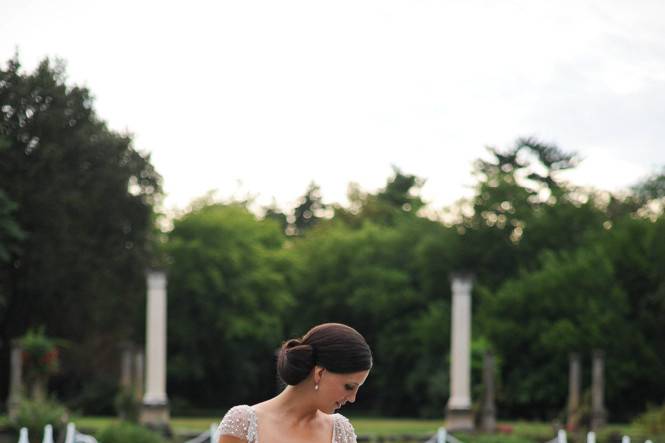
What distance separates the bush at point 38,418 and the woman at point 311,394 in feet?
59.8

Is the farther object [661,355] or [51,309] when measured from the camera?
[661,355]

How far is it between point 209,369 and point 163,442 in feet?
91.2

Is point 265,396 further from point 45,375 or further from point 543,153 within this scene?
point 45,375

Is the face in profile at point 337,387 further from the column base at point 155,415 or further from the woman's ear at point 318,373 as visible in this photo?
the column base at point 155,415

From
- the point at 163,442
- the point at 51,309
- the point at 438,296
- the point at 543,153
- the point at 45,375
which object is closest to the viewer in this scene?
the point at 163,442

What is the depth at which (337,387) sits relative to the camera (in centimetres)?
370

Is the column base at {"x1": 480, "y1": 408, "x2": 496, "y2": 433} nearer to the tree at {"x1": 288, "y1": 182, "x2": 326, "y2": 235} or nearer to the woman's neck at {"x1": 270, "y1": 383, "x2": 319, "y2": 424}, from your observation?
the woman's neck at {"x1": 270, "y1": 383, "x2": 319, "y2": 424}

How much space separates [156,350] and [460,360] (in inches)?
255

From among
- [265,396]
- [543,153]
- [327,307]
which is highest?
[543,153]

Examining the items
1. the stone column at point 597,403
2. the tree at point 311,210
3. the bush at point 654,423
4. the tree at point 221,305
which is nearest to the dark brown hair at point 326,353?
the bush at point 654,423

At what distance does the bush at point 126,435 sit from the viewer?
20.1 m

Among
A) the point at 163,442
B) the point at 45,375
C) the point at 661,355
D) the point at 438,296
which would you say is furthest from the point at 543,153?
the point at 163,442

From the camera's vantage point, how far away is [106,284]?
3547 cm

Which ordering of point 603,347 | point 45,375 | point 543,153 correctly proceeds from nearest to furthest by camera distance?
point 45,375, point 603,347, point 543,153
